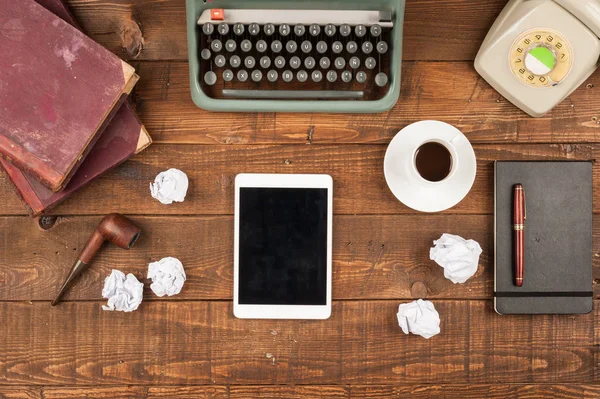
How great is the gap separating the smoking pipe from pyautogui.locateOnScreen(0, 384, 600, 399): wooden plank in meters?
0.23

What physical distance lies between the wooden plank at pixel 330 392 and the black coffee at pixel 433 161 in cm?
44

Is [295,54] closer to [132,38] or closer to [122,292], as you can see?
[132,38]

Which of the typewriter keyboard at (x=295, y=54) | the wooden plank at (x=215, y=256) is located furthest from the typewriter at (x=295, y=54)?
the wooden plank at (x=215, y=256)

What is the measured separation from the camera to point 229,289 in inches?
43.2

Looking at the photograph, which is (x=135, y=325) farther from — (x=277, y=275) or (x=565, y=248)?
(x=565, y=248)

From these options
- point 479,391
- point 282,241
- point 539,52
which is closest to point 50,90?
point 282,241

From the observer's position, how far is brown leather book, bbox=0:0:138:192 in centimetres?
96

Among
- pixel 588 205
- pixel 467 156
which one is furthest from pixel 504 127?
pixel 588 205

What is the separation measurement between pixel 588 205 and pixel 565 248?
0.10m

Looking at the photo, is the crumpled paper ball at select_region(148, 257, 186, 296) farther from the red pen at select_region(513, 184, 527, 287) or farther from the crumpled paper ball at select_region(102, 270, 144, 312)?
the red pen at select_region(513, 184, 527, 287)

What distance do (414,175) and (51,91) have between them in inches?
27.2

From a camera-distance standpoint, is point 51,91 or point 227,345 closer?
point 51,91

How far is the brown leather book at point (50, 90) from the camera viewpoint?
3.13ft

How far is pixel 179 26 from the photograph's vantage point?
3.55 feet
